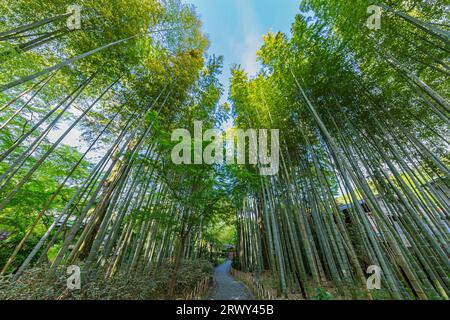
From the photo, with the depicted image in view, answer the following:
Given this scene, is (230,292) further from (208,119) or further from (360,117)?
(360,117)

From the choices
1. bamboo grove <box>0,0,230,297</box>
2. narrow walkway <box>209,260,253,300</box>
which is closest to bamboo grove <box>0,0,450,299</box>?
bamboo grove <box>0,0,230,297</box>

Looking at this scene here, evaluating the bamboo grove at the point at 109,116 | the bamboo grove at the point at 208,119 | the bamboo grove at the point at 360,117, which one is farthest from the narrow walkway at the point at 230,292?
the bamboo grove at the point at 109,116

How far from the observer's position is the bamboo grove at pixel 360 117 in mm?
3045

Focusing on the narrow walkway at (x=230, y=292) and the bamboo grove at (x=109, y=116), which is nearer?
the bamboo grove at (x=109, y=116)

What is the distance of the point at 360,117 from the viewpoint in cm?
453

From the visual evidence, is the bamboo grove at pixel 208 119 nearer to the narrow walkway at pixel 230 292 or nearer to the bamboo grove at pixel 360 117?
the bamboo grove at pixel 360 117

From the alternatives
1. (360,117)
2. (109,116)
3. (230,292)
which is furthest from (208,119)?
(230,292)

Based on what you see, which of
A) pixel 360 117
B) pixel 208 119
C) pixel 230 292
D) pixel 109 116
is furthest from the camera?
pixel 230 292

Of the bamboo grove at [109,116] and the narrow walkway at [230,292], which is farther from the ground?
the bamboo grove at [109,116]

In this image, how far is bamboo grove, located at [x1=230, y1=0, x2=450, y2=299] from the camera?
9.99 ft

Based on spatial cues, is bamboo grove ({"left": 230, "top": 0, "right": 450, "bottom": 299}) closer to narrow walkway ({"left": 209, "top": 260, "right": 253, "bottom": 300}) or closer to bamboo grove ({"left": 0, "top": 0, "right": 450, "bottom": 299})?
bamboo grove ({"left": 0, "top": 0, "right": 450, "bottom": 299})

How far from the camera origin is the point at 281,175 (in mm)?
5770

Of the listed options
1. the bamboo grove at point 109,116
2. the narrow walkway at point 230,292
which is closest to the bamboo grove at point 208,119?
the bamboo grove at point 109,116
